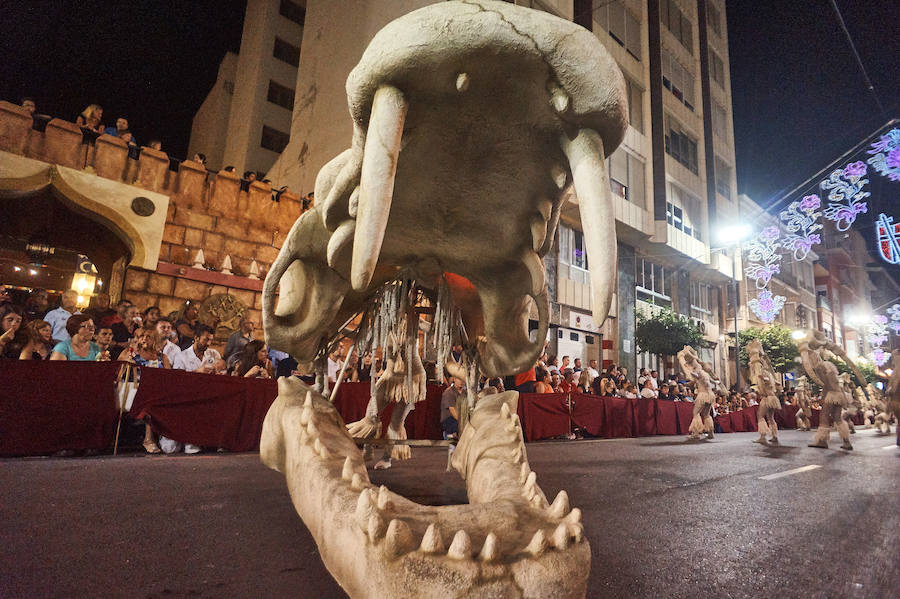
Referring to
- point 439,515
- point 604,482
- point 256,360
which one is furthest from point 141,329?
point 439,515

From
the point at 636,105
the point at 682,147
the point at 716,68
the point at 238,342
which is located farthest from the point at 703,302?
the point at 238,342

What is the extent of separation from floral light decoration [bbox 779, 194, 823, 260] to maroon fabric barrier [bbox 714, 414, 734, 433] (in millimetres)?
15870

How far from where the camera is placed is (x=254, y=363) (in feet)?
22.3

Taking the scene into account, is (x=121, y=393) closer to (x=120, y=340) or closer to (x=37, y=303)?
(x=120, y=340)

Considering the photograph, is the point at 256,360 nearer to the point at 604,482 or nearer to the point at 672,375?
the point at 604,482

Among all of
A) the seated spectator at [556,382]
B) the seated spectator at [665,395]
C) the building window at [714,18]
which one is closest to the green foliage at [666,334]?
the seated spectator at [665,395]

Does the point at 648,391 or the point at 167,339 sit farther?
the point at 648,391

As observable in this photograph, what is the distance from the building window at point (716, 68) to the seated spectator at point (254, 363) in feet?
98.3

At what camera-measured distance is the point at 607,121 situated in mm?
1315

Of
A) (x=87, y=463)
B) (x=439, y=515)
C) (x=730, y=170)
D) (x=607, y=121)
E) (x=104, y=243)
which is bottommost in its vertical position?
(x=87, y=463)

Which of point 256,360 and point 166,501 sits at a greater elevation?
point 256,360

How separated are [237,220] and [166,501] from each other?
928 centimetres

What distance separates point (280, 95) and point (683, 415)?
20925 mm

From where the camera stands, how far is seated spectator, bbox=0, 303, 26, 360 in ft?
16.1
